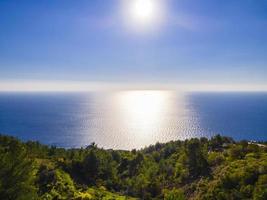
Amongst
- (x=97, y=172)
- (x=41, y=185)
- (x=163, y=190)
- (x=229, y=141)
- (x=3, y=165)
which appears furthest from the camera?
(x=229, y=141)

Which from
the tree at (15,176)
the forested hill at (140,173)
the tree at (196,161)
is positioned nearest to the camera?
the tree at (15,176)

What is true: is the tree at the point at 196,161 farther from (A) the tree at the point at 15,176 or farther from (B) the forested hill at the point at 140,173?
(A) the tree at the point at 15,176

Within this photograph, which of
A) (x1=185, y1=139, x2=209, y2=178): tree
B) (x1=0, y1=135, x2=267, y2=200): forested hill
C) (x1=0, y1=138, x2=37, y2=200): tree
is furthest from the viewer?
(x1=185, y1=139, x2=209, y2=178): tree

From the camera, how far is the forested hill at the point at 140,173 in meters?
30.6

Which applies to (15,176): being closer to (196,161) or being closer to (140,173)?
(196,161)

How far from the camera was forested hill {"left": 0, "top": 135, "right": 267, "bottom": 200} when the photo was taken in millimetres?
30562

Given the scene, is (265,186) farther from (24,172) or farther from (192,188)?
(24,172)

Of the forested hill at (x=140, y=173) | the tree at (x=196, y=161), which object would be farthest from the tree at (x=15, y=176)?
the tree at (x=196, y=161)

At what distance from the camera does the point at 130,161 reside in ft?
282

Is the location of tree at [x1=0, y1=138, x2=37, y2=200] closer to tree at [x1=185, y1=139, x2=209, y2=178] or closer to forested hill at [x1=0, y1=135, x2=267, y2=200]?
forested hill at [x1=0, y1=135, x2=267, y2=200]

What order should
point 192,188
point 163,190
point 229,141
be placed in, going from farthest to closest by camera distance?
point 229,141 < point 163,190 < point 192,188

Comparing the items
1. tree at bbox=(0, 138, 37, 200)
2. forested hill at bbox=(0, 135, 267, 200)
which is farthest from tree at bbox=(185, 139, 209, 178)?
tree at bbox=(0, 138, 37, 200)

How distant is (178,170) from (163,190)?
9.30m

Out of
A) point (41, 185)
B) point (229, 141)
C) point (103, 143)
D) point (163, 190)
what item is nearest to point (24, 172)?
point (41, 185)
